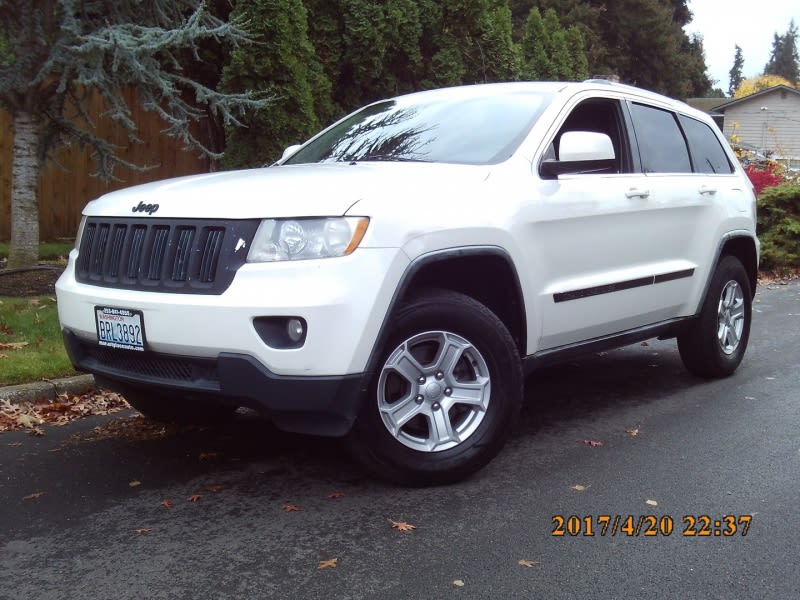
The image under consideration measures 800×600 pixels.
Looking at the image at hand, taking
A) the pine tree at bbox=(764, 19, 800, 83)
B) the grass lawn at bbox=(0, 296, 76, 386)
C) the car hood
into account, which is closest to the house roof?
the grass lawn at bbox=(0, 296, 76, 386)

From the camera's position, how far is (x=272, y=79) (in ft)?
35.6

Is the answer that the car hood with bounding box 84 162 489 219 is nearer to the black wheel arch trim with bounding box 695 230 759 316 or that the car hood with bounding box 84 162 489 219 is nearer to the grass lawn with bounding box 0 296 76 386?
the grass lawn with bounding box 0 296 76 386

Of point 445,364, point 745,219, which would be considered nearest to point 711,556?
point 445,364

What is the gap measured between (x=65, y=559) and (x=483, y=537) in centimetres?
161

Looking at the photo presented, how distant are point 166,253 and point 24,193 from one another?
18.9 ft

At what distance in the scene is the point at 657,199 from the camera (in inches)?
210

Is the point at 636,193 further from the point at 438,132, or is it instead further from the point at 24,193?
the point at 24,193

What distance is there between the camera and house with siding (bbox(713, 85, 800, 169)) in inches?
1946

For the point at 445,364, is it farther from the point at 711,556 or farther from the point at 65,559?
the point at 65,559

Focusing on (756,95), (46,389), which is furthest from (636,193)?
(756,95)

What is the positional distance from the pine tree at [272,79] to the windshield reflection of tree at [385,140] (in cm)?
533

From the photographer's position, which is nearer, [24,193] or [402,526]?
[402,526]

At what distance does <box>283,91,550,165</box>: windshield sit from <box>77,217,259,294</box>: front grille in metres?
1.37

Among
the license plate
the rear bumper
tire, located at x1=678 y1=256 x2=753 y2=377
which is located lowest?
tire, located at x1=678 y1=256 x2=753 y2=377
